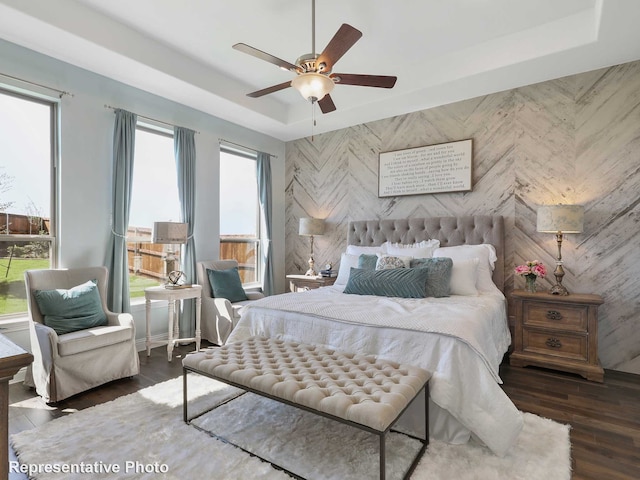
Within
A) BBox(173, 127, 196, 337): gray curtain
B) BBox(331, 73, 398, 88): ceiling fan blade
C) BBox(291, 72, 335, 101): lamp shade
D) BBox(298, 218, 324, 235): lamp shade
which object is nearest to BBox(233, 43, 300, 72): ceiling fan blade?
BBox(291, 72, 335, 101): lamp shade

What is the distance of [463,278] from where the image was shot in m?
3.44

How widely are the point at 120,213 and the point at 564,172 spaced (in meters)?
4.71

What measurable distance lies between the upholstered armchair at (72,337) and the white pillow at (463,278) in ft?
10.0

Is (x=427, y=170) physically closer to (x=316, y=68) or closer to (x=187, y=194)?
(x=316, y=68)

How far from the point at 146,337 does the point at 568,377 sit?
429 centimetres

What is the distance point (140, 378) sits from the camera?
314 centimetres

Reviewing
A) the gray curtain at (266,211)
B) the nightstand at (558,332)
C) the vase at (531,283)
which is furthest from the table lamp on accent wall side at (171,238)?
the vase at (531,283)

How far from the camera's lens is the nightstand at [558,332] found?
3141mm

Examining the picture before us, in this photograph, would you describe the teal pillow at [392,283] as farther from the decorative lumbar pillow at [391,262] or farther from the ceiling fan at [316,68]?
the ceiling fan at [316,68]

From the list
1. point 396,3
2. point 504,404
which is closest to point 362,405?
point 504,404

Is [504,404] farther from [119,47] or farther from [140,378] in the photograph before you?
[119,47]

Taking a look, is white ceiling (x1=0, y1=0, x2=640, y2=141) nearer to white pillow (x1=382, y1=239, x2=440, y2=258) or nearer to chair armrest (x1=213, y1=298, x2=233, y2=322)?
white pillow (x1=382, y1=239, x2=440, y2=258)

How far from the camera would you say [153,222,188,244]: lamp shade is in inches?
147

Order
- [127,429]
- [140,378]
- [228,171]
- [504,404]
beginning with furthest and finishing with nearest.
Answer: [228,171] → [140,378] → [127,429] → [504,404]
